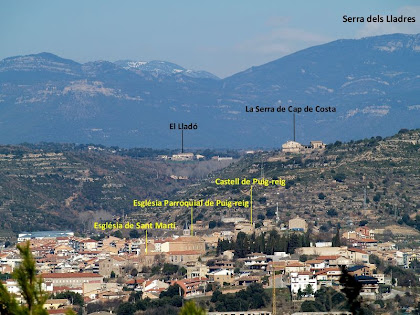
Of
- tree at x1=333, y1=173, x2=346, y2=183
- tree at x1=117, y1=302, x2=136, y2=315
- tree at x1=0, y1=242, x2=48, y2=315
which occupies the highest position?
tree at x1=0, y1=242, x2=48, y2=315

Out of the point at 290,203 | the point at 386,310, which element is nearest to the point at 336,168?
the point at 290,203

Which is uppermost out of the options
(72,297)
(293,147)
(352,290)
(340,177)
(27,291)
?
(352,290)

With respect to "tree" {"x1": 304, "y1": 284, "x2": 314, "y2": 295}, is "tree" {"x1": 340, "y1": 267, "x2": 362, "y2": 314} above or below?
above

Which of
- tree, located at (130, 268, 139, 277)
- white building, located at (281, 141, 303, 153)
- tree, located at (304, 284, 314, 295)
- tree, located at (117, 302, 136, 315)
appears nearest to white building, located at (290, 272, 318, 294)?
tree, located at (304, 284, 314, 295)

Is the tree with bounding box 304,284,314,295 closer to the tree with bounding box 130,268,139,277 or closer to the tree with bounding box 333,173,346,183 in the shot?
the tree with bounding box 130,268,139,277

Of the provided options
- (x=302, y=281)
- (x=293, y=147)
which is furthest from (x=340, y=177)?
(x=302, y=281)

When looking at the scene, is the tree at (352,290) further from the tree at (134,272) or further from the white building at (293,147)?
the white building at (293,147)

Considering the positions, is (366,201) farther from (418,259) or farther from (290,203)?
(418,259)

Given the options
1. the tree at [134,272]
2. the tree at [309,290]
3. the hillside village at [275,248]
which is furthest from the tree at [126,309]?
the tree at [134,272]

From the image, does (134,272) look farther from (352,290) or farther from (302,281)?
(352,290)
